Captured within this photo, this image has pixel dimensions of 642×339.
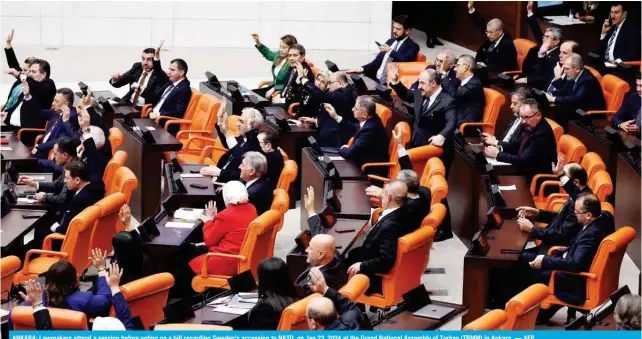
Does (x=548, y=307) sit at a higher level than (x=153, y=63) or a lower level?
lower

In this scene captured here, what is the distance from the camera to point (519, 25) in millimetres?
17703

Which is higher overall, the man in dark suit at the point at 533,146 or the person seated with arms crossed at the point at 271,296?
the man in dark suit at the point at 533,146

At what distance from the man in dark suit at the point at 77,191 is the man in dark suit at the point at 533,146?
10.9 feet

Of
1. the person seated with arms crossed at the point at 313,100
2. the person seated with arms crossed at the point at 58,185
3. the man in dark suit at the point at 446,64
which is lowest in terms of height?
the person seated with arms crossed at the point at 58,185

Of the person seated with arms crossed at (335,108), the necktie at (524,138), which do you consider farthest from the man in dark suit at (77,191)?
the necktie at (524,138)

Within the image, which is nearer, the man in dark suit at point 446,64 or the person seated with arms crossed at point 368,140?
the person seated with arms crossed at point 368,140

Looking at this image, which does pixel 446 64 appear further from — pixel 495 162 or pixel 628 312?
pixel 628 312

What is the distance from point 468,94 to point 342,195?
247 cm

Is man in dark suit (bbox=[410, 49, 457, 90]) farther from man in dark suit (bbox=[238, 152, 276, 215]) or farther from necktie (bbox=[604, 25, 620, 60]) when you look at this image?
man in dark suit (bbox=[238, 152, 276, 215])

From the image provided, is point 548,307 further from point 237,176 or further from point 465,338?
point 237,176

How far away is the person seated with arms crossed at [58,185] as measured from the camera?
9.91 metres

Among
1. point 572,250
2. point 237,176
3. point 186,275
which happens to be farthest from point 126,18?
point 572,250

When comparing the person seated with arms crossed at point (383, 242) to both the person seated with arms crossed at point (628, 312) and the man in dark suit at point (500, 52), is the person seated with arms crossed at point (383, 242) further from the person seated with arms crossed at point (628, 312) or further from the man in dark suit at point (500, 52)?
the man in dark suit at point (500, 52)

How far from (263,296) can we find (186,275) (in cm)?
180
